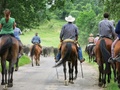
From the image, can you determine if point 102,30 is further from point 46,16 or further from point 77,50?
point 46,16

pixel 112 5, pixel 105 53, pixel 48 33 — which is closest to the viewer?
pixel 105 53

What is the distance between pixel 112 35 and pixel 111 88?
2087 millimetres

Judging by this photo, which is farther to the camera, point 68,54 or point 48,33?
point 48,33

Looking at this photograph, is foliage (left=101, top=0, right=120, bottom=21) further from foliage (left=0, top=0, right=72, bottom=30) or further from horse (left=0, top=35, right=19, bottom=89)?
horse (left=0, top=35, right=19, bottom=89)

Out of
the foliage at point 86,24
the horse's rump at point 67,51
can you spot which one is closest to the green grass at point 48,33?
the foliage at point 86,24

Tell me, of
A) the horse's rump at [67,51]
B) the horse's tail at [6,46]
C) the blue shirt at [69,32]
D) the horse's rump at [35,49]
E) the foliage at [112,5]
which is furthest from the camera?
the horse's rump at [35,49]

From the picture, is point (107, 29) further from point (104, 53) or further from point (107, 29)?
point (104, 53)

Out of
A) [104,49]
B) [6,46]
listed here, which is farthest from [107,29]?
[6,46]

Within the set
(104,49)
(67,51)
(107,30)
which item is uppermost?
(107,30)

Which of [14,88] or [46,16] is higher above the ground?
[46,16]

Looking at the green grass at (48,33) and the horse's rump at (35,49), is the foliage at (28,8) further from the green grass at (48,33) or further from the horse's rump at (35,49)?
the green grass at (48,33)

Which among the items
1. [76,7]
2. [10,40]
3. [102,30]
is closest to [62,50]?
[102,30]

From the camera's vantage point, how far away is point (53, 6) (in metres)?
27.5

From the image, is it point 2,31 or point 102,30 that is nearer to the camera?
point 2,31
